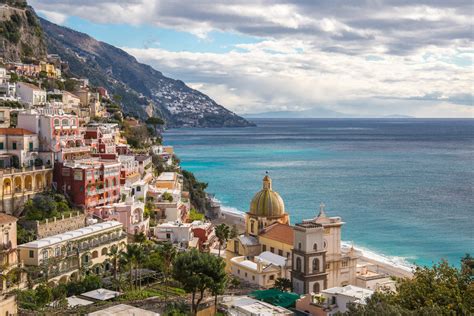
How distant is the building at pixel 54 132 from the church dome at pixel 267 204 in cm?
1759

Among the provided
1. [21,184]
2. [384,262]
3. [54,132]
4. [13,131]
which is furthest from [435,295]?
[13,131]

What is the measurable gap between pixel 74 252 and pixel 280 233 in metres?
16.5

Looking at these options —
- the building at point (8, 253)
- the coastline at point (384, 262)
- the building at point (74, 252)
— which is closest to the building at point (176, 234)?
the building at point (74, 252)

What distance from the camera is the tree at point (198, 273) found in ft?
123

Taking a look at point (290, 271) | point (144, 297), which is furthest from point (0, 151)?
point (290, 271)

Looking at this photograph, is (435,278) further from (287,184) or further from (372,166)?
(372,166)

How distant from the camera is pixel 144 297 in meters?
40.2

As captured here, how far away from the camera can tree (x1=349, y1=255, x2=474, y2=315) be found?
102 feet

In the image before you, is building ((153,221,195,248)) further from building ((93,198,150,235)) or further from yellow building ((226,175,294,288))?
yellow building ((226,175,294,288))

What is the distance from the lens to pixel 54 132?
190 ft

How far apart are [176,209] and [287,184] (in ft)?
197

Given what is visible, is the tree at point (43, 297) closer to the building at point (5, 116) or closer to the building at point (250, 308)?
the building at point (250, 308)

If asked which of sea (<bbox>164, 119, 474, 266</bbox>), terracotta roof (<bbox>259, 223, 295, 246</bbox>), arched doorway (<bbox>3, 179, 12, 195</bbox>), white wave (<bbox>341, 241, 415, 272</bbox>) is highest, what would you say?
arched doorway (<bbox>3, 179, 12, 195</bbox>)

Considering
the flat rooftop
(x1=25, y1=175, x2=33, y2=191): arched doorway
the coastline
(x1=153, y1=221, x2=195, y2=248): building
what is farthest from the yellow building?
(x1=25, y1=175, x2=33, y2=191): arched doorway
